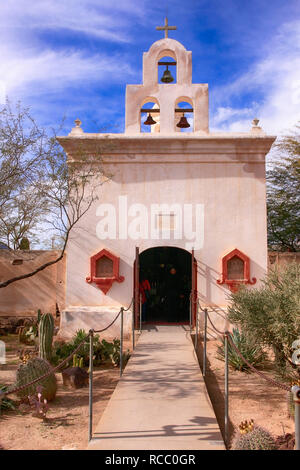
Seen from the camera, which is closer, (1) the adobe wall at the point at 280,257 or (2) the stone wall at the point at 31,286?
(1) the adobe wall at the point at 280,257

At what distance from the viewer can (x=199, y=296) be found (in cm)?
1062

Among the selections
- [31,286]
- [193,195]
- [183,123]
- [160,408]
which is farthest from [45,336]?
[183,123]

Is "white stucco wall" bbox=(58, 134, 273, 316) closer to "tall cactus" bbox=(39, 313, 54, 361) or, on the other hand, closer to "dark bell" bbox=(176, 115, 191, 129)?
"dark bell" bbox=(176, 115, 191, 129)

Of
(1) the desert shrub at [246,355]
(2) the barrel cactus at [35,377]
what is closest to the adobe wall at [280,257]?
(1) the desert shrub at [246,355]

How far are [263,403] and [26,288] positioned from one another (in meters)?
8.11

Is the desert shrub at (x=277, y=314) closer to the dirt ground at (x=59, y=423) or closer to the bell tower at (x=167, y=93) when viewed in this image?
the dirt ground at (x=59, y=423)

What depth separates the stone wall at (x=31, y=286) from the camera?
12.0 metres

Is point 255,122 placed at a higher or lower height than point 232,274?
higher

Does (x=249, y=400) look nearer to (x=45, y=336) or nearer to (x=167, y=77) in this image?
(x=45, y=336)

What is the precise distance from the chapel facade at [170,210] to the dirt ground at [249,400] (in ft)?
9.48

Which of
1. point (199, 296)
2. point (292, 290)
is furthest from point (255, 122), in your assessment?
point (292, 290)

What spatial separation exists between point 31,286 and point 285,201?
10741 mm

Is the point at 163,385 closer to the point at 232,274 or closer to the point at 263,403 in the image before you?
the point at 263,403

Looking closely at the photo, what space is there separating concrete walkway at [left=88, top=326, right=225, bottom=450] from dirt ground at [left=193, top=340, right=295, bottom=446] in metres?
0.44
